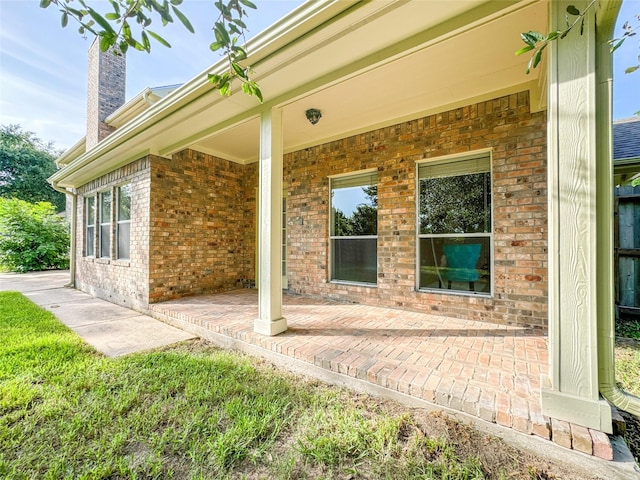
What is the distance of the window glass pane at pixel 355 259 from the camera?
432 cm

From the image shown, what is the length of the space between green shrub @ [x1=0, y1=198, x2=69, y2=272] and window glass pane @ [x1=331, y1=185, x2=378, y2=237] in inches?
523

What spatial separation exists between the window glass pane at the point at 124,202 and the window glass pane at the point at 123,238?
158 millimetres

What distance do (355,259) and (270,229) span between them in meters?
1.96

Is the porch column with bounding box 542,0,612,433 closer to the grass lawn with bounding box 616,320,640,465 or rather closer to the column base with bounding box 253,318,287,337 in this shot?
Result: the grass lawn with bounding box 616,320,640,465

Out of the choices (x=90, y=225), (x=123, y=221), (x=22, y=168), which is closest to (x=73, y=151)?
(x=90, y=225)

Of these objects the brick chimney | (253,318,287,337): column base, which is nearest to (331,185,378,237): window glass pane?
(253,318,287,337): column base

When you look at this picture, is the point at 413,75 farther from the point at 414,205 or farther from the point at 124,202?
the point at 124,202

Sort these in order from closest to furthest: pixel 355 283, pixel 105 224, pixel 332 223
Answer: pixel 355 283 → pixel 332 223 → pixel 105 224

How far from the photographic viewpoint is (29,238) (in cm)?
1098

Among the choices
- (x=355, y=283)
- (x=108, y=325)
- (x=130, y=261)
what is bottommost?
(x=108, y=325)

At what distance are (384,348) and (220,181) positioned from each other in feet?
15.3

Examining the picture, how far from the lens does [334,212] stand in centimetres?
478

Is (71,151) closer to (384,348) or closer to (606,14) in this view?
(384,348)

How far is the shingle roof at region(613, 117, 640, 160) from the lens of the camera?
418cm
